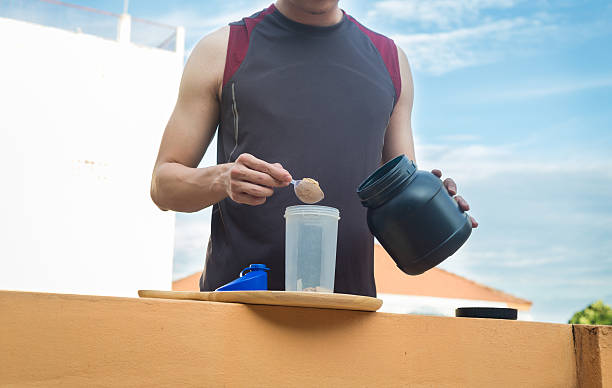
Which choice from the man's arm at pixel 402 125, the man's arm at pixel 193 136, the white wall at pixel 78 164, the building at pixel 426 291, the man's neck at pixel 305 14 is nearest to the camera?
the man's arm at pixel 193 136

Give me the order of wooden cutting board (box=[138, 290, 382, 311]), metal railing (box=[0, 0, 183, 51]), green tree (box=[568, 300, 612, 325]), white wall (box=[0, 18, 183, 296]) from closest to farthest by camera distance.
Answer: wooden cutting board (box=[138, 290, 382, 311]), white wall (box=[0, 18, 183, 296]), metal railing (box=[0, 0, 183, 51]), green tree (box=[568, 300, 612, 325])

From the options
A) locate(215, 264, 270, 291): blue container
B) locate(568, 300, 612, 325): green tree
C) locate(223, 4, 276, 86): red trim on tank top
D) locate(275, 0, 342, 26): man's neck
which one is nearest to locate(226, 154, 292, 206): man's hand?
A: locate(215, 264, 270, 291): blue container

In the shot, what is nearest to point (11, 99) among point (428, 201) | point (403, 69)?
point (403, 69)

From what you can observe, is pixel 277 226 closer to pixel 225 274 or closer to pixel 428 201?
pixel 225 274

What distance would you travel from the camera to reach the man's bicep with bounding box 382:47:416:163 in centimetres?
172

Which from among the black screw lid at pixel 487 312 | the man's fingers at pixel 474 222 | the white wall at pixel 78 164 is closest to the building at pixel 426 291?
the white wall at pixel 78 164

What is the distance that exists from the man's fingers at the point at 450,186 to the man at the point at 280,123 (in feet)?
0.90

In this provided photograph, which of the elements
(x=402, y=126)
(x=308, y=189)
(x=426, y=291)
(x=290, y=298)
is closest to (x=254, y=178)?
(x=308, y=189)

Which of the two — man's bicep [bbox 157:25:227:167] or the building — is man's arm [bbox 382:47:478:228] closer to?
man's bicep [bbox 157:25:227:167]

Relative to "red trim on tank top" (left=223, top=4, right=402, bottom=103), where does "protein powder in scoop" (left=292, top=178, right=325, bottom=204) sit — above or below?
below

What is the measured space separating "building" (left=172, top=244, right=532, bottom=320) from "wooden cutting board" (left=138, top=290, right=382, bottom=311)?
6.61 m

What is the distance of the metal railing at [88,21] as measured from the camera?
793 cm

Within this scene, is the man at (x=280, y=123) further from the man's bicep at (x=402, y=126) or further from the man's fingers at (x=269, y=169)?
the man's fingers at (x=269, y=169)

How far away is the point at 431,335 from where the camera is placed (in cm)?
105
